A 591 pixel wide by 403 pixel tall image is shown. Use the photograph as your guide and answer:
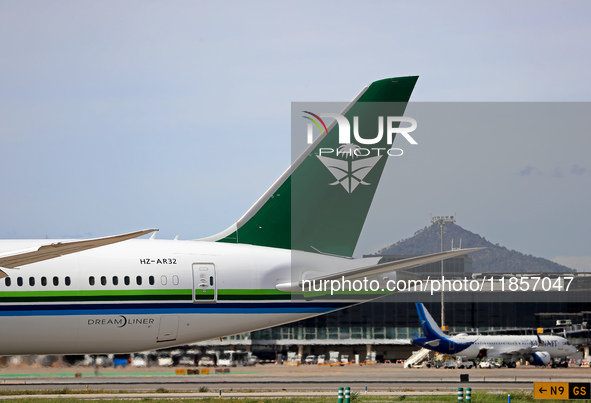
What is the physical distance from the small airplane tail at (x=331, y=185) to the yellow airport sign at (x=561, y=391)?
9215 mm

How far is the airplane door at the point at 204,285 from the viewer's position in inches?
1125

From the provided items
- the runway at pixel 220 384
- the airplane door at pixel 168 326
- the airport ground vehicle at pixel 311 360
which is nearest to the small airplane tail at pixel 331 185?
the airplane door at pixel 168 326

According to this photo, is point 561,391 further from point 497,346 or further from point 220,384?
point 497,346

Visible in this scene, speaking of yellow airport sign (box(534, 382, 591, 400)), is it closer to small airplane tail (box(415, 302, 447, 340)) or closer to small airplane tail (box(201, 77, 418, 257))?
small airplane tail (box(201, 77, 418, 257))

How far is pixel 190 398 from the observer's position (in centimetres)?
3281

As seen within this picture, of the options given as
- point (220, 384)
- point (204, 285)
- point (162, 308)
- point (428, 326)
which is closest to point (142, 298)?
point (162, 308)

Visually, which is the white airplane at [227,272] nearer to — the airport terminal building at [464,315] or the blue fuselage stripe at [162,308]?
the blue fuselage stripe at [162,308]

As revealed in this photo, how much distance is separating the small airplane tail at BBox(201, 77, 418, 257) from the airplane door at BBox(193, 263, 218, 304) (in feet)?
7.41

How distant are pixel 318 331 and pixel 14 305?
5819 cm

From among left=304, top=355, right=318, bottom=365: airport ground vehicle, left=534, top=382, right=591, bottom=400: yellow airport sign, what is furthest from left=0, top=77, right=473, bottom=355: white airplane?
left=304, top=355, right=318, bottom=365: airport ground vehicle

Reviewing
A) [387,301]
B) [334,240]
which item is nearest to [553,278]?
[387,301]

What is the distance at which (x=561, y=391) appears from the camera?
83.1 feet

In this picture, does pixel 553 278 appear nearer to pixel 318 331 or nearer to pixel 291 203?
pixel 318 331

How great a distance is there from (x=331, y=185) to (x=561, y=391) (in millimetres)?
10660
